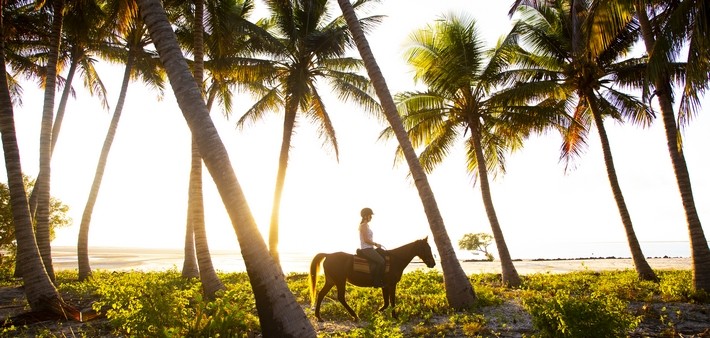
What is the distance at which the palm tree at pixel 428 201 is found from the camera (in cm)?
864

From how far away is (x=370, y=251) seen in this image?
802cm

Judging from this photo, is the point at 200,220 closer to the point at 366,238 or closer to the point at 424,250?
the point at 366,238

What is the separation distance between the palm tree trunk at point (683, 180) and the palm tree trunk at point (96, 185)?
1962 cm

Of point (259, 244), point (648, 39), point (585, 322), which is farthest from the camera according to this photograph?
point (648, 39)

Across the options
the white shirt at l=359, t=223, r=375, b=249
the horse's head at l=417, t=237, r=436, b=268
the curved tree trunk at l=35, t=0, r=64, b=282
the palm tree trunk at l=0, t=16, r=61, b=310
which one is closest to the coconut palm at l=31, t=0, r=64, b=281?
the curved tree trunk at l=35, t=0, r=64, b=282

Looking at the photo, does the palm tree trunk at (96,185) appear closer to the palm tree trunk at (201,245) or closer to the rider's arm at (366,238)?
the palm tree trunk at (201,245)

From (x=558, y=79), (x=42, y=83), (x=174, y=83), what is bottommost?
(x=174, y=83)

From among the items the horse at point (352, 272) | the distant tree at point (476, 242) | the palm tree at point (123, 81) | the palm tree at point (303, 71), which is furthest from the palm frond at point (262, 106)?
the distant tree at point (476, 242)

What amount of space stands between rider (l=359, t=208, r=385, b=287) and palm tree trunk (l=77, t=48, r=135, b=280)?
13295 mm

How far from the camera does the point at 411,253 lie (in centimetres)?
850

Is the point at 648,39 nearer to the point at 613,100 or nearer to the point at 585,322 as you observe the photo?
the point at 613,100

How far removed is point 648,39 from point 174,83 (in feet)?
41.1

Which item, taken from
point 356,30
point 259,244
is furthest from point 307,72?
point 259,244

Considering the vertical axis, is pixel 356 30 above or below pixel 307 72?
below
